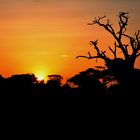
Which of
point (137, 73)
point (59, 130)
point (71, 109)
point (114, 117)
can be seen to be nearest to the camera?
point (59, 130)

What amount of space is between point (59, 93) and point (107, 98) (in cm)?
491

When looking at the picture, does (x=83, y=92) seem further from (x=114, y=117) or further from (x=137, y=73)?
(x=114, y=117)

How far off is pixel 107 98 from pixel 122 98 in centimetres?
146

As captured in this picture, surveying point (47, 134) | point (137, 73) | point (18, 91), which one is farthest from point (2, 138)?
point (137, 73)

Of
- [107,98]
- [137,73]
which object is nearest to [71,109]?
[107,98]

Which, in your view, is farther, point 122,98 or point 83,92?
point 83,92

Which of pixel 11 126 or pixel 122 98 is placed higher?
pixel 122 98

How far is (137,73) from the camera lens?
46.4 meters

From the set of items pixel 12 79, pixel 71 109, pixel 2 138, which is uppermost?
pixel 12 79

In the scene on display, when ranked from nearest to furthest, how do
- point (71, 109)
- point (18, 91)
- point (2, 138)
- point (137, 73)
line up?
point (2, 138), point (71, 109), point (18, 91), point (137, 73)

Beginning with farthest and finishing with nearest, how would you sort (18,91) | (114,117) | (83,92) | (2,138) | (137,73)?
1. (137,73)
2. (83,92)
3. (18,91)
4. (114,117)
5. (2,138)

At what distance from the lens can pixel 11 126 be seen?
2936 cm

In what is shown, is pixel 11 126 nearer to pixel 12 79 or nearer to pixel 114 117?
pixel 114 117

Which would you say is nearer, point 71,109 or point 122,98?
point 71,109
